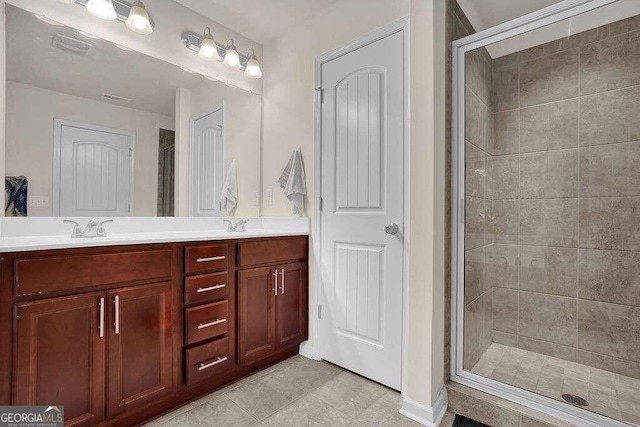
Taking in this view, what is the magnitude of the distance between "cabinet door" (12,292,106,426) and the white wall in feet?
2.27

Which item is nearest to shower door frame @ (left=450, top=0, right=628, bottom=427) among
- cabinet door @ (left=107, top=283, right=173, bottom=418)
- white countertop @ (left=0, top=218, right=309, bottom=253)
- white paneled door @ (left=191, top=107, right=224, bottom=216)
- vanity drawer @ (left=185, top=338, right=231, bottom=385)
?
white countertop @ (left=0, top=218, right=309, bottom=253)

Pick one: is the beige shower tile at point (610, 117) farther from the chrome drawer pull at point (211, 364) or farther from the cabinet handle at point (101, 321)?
the cabinet handle at point (101, 321)

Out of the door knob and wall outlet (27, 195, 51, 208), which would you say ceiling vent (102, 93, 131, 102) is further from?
the door knob

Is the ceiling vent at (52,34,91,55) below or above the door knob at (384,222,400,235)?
above

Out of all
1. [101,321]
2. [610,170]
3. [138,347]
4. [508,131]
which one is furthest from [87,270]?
[610,170]

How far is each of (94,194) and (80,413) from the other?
3.65 ft

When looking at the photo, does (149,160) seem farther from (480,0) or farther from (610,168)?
(610,168)

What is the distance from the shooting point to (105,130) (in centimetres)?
188

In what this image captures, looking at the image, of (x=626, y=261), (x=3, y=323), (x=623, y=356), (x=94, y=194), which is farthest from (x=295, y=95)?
(x=623, y=356)

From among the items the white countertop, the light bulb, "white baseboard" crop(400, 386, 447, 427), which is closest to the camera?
the white countertop

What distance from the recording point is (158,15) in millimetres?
2070

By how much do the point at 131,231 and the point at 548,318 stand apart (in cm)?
284

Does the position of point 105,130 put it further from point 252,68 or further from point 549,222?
point 549,222

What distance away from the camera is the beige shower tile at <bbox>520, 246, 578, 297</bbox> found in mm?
2123
